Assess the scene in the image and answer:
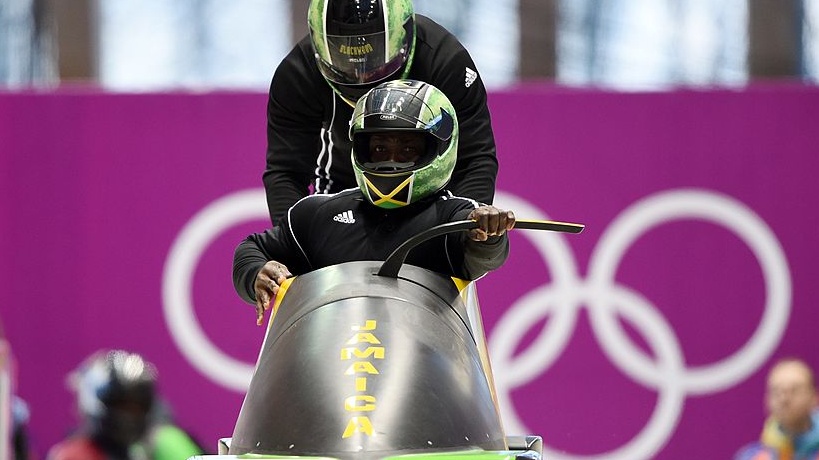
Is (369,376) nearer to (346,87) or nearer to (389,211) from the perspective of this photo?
(389,211)

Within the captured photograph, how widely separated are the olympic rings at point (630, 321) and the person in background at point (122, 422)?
208 cm

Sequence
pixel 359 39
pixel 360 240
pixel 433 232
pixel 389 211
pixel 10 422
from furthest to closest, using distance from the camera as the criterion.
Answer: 1. pixel 10 422
2. pixel 359 39
3. pixel 389 211
4. pixel 360 240
5. pixel 433 232

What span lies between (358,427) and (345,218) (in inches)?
39.5

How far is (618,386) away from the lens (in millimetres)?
8289

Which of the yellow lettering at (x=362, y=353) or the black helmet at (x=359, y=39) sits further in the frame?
the black helmet at (x=359, y=39)

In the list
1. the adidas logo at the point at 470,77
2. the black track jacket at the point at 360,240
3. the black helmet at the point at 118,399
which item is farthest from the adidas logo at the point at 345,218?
the black helmet at the point at 118,399

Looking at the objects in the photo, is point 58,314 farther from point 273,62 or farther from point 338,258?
point 338,258

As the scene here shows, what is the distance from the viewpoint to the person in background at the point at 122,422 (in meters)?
6.66

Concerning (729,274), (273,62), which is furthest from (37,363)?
(729,274)

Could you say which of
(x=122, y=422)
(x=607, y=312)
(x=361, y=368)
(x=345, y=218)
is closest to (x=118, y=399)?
(x=122, y=422)

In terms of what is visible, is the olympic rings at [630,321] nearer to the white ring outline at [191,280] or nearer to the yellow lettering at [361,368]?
the white ring outline at [191,280]

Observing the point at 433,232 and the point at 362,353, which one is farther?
the point at 433,232

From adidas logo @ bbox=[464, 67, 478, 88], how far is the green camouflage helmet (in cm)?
77

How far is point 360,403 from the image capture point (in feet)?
12.7
